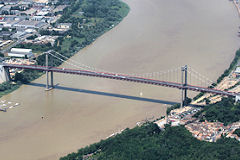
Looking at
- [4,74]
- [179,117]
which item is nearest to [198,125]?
[179,117]

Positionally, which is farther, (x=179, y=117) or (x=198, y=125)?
(x=179, y=117)

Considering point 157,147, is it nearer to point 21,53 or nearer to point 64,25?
point 21,53

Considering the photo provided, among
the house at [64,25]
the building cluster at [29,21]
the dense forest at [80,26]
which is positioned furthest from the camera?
the house at [64,25]

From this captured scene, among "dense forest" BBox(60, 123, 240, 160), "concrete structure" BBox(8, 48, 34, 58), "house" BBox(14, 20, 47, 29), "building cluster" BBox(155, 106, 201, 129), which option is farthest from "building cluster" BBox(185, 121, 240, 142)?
"house" BBox(14, 20, 47, 29)

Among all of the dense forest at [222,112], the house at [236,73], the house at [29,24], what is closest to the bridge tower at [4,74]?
the house at [29,24]

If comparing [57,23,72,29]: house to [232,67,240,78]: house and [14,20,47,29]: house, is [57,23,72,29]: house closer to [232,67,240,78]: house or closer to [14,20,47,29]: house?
[14,20,47,29]: house

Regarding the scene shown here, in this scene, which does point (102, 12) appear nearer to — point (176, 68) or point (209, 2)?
point (209, 2)

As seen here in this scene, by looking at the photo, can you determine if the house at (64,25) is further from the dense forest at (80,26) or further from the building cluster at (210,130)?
the building cluster at (210,130)
